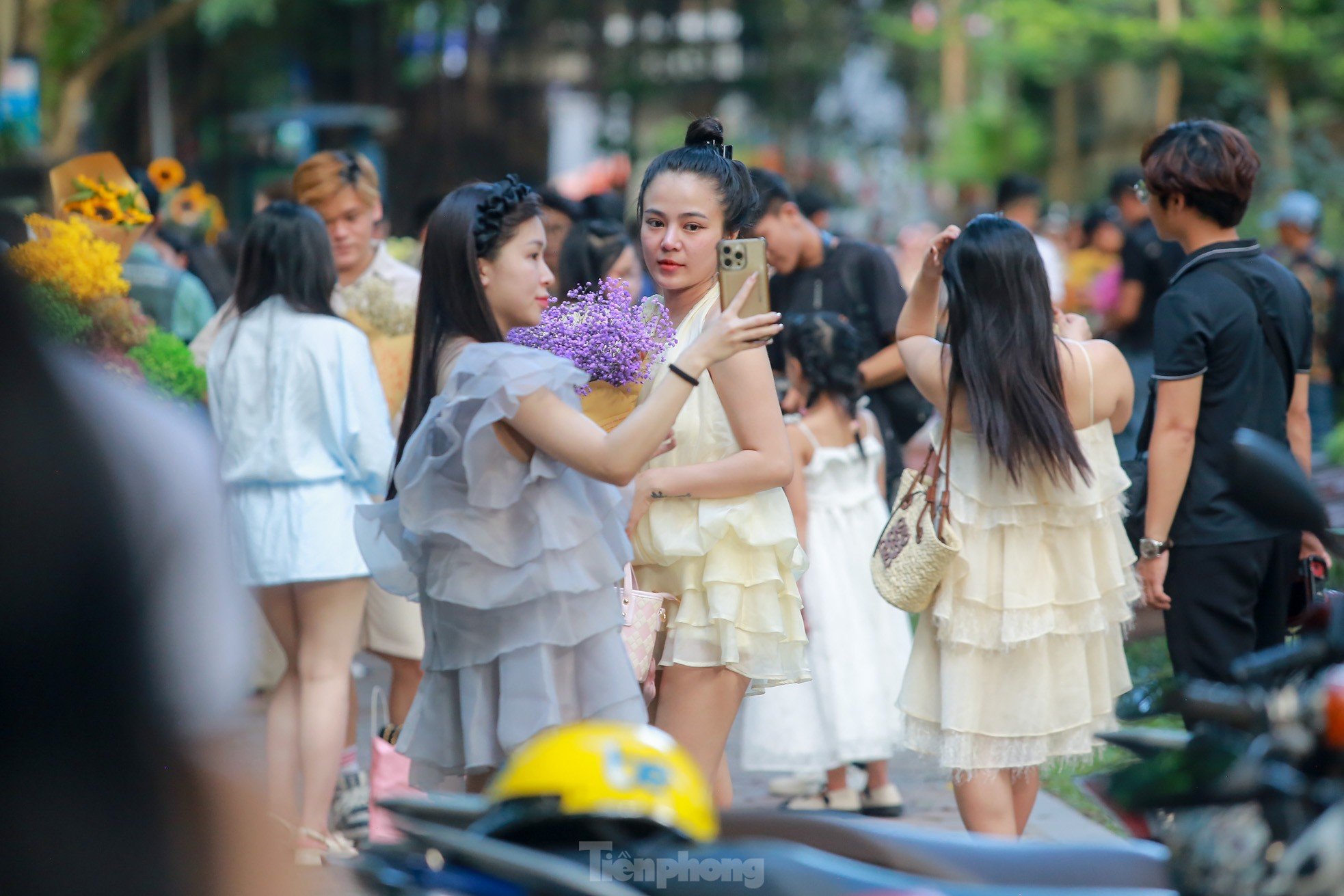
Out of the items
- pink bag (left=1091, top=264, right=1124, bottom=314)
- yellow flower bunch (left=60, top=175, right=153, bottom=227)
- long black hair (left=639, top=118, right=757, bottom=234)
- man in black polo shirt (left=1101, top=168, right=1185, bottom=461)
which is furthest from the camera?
pink bag (left=1091, top=264, right=1124, bottom=314)

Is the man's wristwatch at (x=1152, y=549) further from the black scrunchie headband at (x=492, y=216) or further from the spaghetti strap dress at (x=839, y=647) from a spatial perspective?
the black scrunchie headband at (x=492, y=216)

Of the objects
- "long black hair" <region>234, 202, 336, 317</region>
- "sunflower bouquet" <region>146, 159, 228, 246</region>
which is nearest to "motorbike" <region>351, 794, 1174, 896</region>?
"long black hair" <region>234, 202, 336, 317</region>

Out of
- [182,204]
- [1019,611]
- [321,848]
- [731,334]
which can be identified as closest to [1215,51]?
[182,204]

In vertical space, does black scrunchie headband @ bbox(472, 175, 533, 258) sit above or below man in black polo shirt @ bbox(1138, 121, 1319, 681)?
above

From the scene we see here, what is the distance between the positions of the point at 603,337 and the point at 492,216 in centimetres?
44

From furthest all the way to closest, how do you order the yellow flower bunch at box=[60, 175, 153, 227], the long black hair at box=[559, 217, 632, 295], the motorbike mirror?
the long black hair at box=[559, 217, 632, 295], the yellow flower bunch at box=[60, 175, 153, 227], the motorbike mirror

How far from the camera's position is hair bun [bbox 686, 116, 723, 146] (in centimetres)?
405

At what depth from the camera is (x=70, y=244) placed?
5.23m

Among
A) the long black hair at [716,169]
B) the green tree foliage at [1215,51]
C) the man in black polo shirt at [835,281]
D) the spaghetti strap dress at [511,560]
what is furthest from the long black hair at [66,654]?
the green tree foliage at [1215,51]

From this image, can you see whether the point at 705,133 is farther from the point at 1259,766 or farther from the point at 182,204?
the point at 182,204

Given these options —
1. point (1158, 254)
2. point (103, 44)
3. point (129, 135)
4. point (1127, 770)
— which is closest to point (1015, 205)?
point (1158, 254)

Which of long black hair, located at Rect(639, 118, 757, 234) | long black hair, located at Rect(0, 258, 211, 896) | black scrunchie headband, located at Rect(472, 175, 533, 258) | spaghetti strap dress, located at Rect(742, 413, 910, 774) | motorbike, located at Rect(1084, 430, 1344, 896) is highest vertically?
long black hair, located at Rect(639, 118, 757, 234)

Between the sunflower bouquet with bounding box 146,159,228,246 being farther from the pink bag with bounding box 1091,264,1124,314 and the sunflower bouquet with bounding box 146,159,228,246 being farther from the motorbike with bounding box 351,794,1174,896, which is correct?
the motorbike with bounding box 351,794,1174,896

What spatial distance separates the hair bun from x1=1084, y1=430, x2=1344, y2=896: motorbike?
2146 millimetres
